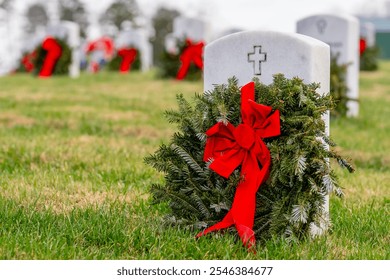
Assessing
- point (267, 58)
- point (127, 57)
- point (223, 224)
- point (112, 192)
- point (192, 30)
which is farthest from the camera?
point (127, 57)

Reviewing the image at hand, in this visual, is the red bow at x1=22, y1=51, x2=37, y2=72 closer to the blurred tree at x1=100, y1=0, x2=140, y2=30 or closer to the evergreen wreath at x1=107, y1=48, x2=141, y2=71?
the evergreen wreath at x1=107, y1=48, x2=141, y2=71

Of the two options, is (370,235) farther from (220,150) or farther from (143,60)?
(143,60)

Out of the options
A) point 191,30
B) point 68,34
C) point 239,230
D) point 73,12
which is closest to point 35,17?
point 73,12

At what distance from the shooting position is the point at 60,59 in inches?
717

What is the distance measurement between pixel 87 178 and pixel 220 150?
1813mm

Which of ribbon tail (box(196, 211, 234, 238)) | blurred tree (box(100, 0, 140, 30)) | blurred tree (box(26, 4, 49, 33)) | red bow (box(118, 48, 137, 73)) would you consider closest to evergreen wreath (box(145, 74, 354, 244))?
ribbon tail (box(196, 211, 234, 238))

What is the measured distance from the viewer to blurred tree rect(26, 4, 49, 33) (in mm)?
49438

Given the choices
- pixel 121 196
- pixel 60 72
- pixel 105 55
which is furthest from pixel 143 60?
pixel 121 196

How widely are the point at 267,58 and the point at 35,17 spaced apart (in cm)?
4813

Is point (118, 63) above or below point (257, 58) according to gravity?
above

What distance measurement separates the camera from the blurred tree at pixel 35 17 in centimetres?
4944

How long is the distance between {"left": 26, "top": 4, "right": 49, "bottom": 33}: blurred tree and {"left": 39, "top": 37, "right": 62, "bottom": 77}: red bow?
32487 mm

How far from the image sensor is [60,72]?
1841 centimetres

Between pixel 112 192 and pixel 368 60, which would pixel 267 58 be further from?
pixel 368 60
